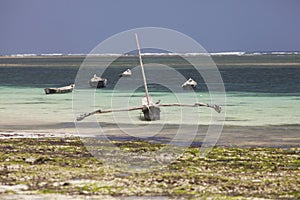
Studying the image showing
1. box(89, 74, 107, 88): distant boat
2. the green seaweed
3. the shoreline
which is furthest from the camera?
box(89, 74, 107, 88): distant boat

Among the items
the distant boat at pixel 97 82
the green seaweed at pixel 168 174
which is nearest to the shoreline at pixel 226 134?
the green seaweed at pixel 168 174

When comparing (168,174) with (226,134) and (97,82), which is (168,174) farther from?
(97,82)

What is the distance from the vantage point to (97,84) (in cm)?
5222

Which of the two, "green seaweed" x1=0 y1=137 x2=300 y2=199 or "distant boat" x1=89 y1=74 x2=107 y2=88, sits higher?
"distant boat" x1=89 y1=74 x2=107 y2=88

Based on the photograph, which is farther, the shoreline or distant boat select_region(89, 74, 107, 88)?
distant boat select_region(89, 74, 107, 88)

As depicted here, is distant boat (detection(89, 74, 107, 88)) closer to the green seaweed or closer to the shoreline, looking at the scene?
the shoreline

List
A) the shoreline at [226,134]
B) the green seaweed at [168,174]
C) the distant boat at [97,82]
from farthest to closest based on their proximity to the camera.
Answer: the distant boat at [97,82] < the shoreline at [226,134] < the green seaweed at [168,174]

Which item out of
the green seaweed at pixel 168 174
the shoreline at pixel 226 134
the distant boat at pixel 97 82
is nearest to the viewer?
the green seaweed at pixel 168 174

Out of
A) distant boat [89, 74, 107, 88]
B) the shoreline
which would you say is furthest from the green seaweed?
distant boat [89, 74, 107, 88]

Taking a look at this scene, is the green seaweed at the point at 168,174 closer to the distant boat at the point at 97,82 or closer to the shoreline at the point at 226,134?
the shoreline at the point at 226,134

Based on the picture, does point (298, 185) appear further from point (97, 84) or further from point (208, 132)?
point (97, 84)

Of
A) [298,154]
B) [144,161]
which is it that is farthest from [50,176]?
[298,154]

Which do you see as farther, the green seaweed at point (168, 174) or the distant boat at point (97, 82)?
the distant boat at point (97, 82)

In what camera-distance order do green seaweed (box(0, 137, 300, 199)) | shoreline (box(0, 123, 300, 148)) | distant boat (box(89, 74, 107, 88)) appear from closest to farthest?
green seaweed (box(0, 137, 300, 199)), shoreline (box(0, 123, 300, 148)), distant boat (box(89, 74, 107, 88))
